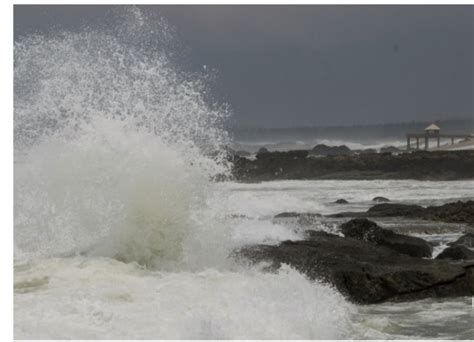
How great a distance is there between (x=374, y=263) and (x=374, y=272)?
2.46 feet

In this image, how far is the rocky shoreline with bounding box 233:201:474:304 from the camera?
388 inches

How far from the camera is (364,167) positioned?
36.9 meters

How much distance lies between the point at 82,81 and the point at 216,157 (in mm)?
2068

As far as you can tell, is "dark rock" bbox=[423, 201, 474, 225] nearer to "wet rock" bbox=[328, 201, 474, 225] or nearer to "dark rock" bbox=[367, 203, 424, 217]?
"wet rock" bbox=[328, 201, 474, 225]

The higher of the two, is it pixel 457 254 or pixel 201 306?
pixel 201 306

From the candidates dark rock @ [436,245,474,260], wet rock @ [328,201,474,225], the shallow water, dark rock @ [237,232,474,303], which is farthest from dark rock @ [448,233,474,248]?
the shallow water

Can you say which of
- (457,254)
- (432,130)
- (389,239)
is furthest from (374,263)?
(432,130)

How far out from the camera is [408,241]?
41.5ft

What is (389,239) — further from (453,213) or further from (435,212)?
(435,212)

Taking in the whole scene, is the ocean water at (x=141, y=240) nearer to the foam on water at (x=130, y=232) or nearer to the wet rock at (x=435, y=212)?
the foam on water at (x=130, y=232)

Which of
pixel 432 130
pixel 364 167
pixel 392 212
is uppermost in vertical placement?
pixel 432 130

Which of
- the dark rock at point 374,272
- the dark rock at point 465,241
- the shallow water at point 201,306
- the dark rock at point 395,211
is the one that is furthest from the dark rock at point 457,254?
the dark rock at point 395,211

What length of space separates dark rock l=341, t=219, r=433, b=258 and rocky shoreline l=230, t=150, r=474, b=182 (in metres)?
20.6
